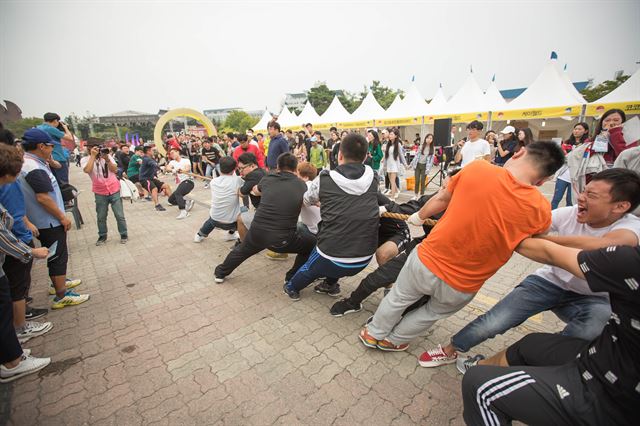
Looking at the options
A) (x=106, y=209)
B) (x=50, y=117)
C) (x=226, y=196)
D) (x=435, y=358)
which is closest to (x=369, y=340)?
(x=435, y=358)

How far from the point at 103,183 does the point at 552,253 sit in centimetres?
631

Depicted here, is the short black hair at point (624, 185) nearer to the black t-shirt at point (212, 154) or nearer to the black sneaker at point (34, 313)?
the black sneaker at point (34, 313)

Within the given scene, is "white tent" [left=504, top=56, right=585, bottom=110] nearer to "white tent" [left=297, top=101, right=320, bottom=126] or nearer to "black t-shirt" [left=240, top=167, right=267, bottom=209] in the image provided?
"black t-shirt" [left=240, top=167, right=267, bottom=209]

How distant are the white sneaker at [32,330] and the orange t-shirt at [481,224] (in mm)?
3875

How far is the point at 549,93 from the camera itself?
42.0 feet

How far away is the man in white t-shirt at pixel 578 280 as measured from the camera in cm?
171

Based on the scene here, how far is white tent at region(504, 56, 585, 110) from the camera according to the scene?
12.4 m

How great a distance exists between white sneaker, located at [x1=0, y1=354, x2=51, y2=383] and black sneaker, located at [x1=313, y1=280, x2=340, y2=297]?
2.67 metres

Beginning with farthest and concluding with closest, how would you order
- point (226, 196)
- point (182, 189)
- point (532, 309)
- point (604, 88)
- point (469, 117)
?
point (604, 88) < point (469, 117) < point (182, 189) < point (226, 196) < point (532, 309)

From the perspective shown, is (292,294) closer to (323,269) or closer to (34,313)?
(323,269)

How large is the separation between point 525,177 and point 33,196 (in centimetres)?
454

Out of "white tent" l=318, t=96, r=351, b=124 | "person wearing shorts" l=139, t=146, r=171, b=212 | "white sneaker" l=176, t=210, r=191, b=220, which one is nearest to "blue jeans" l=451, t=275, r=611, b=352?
"white sneaker" l=176, t=210, r=191, b=220

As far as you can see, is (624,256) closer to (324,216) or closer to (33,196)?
(324,216)

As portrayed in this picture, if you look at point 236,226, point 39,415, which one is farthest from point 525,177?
point 236,226
